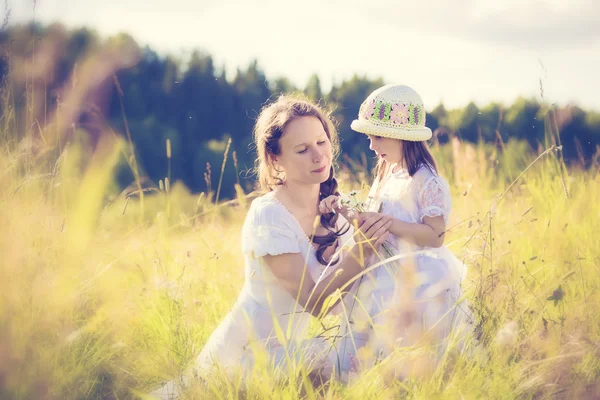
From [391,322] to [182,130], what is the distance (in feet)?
47.5

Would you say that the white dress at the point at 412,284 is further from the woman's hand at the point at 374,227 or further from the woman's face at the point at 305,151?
the woman's face at the point at 305,151

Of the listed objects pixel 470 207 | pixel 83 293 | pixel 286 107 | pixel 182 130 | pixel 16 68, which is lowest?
pixel 182 130

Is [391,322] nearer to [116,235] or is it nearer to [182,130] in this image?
[116,235]

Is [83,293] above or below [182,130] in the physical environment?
above

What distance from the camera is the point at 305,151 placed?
2551 mm

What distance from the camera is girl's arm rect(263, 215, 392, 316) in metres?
2.29

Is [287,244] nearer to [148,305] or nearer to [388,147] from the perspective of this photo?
[388,147]

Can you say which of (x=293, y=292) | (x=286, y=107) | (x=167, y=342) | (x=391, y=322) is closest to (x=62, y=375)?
(x=167, y=342)

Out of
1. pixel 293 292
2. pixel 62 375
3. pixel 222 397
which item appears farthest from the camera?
pixel 293 292

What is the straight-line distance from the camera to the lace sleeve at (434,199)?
99.3 inches

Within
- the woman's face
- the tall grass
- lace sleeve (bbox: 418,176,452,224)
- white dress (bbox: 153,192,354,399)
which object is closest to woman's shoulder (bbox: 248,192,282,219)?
white dress (bbox: 153,192,354,399)

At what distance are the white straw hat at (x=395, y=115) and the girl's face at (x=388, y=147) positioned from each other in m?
0.06

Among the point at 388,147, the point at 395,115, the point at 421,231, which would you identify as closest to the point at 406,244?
the point at 421,231

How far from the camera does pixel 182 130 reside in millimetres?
16078
